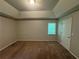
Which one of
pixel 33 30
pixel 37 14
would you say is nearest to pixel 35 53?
pixel 37 14

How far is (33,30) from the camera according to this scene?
7.26 meters

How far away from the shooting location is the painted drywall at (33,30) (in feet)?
23.6

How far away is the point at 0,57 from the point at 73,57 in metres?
3.38

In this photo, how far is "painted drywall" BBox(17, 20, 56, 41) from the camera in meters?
7.18

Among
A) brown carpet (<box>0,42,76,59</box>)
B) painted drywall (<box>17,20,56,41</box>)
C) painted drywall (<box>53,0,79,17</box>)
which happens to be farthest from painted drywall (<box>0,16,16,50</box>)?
painted drywall (<box>53,0,79,17</box>)

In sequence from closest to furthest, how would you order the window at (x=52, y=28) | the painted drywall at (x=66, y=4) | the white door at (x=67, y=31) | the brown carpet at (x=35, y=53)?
1. the painted drywall at (x=66, y=4)
2. the brown carpet at (x=35, y=53)
3. the white door at (x=67, y=31)
4. the window at (x=52, y=28)

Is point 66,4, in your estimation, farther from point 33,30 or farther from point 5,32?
point 33,30

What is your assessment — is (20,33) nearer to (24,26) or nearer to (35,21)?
(24,26)

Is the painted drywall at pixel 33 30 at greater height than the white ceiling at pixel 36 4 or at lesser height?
lesser

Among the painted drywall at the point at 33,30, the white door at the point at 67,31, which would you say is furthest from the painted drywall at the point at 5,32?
the white door at the point at 67,31

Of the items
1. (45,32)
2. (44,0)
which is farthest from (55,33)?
(44,0)

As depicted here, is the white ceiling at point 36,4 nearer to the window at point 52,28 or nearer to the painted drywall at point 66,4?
the painted drywall at point 66,4

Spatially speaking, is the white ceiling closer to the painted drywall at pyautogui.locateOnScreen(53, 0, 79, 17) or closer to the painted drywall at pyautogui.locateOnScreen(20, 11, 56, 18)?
the painted drywall at pyautogui.locateOnScreen(53, 0, 79, 17)

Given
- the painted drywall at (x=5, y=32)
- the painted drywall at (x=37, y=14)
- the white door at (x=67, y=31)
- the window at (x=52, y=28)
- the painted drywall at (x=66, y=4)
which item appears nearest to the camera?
the painted drywall at (x=66, y=4)
